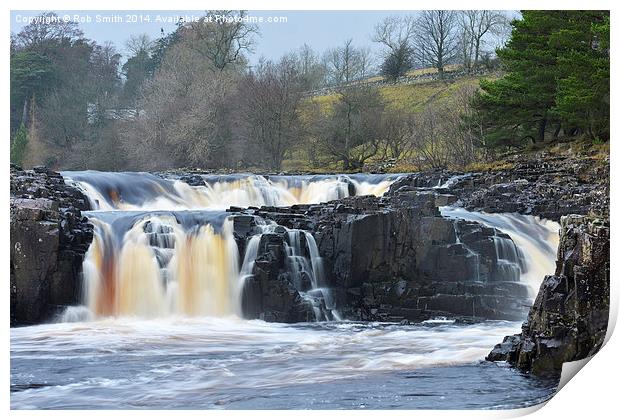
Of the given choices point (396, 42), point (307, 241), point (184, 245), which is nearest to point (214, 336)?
Result: point (184, 245)

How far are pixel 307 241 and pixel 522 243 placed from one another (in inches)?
64.4

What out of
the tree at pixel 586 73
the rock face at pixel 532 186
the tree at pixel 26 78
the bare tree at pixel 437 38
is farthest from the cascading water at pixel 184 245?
the tree at pixel 586 73

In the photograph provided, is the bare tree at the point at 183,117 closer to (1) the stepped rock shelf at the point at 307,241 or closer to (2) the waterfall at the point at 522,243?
(1) the stepped rock shelf at the point at 307,241

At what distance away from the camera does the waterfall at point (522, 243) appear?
7.52m

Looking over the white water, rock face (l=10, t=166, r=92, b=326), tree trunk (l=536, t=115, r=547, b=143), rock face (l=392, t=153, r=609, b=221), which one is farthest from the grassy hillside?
rock face (l=10, t=166, r=92, b=326)

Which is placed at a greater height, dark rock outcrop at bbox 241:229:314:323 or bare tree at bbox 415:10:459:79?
bare tree at bbox 415:10:459:79

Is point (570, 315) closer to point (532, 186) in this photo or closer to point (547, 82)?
point (532, 186)

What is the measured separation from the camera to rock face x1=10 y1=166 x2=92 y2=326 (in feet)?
23.1

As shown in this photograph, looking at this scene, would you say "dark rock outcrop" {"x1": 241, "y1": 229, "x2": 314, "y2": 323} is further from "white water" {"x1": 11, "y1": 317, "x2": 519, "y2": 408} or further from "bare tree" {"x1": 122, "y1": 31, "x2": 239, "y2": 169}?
"bare tree" {"x1": 122, "y1": 31, "x2": 239, "y2": 169}

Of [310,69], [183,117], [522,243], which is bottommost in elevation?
[522,243]

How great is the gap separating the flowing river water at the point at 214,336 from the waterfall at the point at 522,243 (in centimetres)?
1

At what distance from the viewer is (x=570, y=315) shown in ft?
22.0
